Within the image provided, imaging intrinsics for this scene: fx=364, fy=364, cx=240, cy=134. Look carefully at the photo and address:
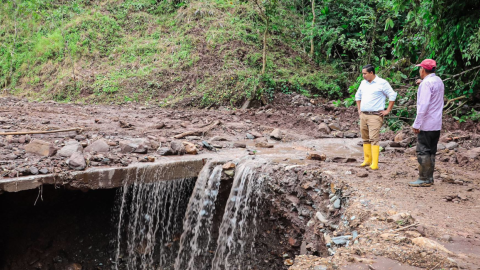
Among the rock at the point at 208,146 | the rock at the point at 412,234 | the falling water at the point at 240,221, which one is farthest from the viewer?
the rock at the point at 208,146

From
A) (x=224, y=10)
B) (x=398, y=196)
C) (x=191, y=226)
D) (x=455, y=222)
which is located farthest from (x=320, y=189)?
(x=224, y=10)

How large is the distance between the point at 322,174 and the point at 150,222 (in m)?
2.79

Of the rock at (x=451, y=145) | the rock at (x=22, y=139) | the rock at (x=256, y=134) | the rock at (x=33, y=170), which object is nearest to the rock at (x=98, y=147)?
the rock at (x=33, y=170)

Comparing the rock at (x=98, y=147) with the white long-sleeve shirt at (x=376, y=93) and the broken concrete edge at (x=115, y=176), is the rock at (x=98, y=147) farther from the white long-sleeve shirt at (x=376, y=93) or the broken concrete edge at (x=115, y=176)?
the white long-sleeve shirt at (x=376, y=93)

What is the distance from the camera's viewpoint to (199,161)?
218 inches

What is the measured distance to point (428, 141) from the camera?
429cm

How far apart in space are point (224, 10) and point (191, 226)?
10.4 metres

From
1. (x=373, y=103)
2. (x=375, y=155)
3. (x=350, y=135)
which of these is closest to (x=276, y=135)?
(x=350, y=135)

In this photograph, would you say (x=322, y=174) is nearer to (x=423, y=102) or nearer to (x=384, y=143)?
(x=423, y=102)

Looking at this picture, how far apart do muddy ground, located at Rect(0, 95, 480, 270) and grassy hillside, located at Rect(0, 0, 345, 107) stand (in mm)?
2179

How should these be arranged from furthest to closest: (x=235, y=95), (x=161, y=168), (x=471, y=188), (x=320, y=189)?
(x=235, y=95)
(x=161, y=168)
(x=320, y=189)
(x=471, y=188)

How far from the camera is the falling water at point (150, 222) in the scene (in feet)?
17.7

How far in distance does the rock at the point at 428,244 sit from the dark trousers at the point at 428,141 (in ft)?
5.77

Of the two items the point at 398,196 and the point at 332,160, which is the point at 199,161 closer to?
the point at 332,160
